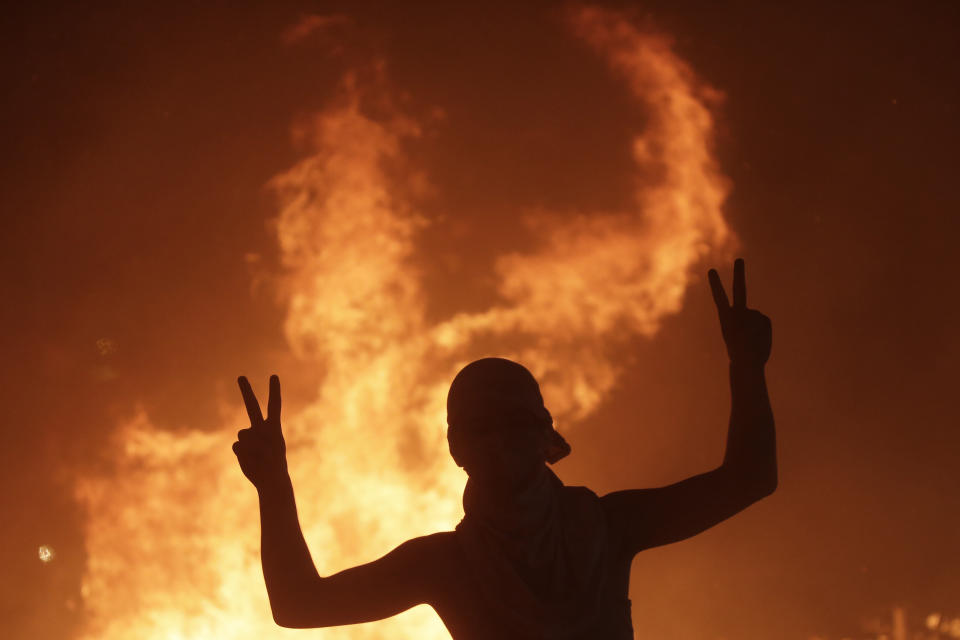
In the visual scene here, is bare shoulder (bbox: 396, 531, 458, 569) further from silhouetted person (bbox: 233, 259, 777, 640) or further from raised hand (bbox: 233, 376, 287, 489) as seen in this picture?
raised hand (bbox: 233, 376, 287, 489)

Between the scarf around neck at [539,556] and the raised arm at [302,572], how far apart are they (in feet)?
1.03

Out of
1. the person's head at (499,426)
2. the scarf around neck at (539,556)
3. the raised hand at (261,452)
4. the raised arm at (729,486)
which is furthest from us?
the raised hand at (261,452)

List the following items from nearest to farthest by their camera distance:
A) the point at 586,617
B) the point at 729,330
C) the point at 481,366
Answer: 1. the point at 586,617
2. the point at 481,366
3. the point at 729,330

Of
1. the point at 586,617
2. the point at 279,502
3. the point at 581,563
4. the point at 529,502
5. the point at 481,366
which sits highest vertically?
the point at 481,366

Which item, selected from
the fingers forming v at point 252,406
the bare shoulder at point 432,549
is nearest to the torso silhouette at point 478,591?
the bare shoulder at point 432,549

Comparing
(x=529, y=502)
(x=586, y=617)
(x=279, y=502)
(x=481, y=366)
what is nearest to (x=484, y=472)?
(x=529, y=502)

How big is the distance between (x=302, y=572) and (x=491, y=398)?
3.79 ft

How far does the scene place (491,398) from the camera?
367cm

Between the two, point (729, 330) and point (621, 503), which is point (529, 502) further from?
point (729, 330)

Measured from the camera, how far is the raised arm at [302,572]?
12.1 feet

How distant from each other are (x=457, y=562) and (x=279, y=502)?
868mm

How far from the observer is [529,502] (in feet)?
12.0

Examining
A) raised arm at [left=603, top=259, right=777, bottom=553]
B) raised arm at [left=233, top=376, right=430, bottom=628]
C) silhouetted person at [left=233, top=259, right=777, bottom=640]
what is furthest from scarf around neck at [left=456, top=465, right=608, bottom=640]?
raised arm at [left=233, top=376, right=430, bottom=628]

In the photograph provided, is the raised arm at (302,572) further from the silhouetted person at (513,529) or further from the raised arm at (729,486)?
the raised arm at (729,486)
